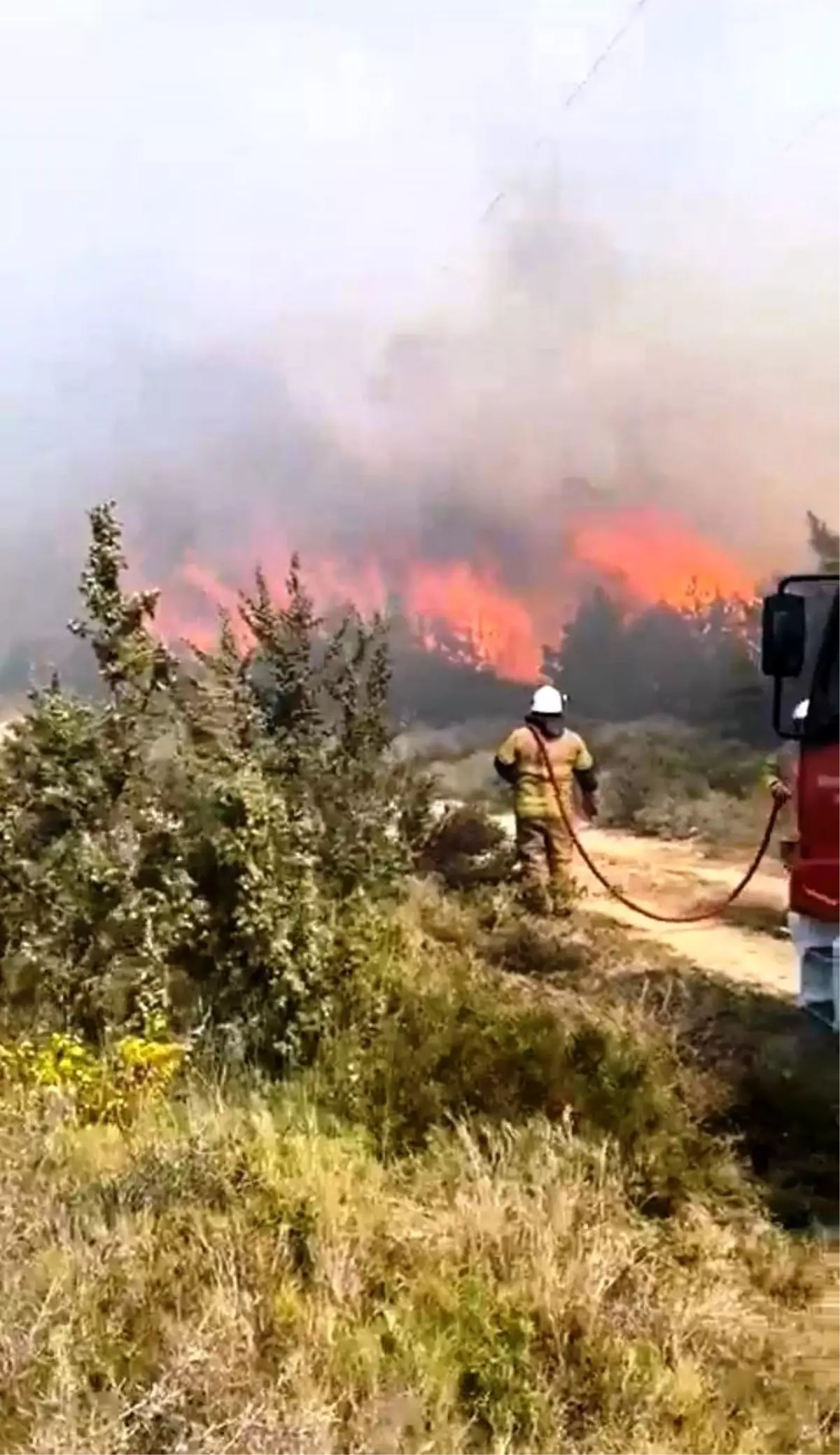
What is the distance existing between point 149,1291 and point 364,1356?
0.53m

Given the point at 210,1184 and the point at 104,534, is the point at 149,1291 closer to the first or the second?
the point at 210,1184

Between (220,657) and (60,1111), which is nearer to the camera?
(60,1111)

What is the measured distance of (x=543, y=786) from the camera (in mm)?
11781

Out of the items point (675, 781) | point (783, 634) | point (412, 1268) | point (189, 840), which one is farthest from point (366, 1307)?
point (675, 781)

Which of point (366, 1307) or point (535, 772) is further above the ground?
point (535, 772)

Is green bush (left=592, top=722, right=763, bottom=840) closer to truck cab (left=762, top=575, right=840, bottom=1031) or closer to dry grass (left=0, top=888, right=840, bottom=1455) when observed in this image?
truck cab (left=762, top=575, right=840, bottom=1031)

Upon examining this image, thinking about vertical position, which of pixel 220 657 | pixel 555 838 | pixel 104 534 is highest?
pixel 104 534

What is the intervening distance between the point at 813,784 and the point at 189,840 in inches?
98.4

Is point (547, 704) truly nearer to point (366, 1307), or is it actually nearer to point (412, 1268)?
point (412, 1268)

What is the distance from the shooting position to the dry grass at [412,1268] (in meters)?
3.67

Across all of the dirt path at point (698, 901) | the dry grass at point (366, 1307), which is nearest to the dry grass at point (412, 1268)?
the dry grass at point (366, 1307)

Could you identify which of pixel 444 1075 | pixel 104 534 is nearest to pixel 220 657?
pixel 104 534

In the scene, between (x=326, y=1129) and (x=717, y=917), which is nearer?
(x=326, y=1129)

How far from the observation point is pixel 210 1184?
4.66m
